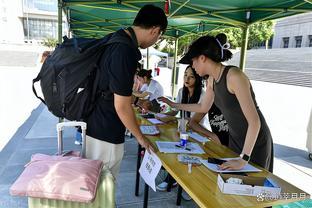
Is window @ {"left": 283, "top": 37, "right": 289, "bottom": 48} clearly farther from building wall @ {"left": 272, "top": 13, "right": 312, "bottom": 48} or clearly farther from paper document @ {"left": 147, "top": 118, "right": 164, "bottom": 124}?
paper document @ {"left": 147, "top": 118, "right": 164, "bottom": 124}

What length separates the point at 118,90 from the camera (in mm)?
1378

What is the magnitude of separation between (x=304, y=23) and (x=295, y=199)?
34.6 m

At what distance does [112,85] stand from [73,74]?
244mm

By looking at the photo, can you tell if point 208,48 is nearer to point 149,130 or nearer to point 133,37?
point 133,37

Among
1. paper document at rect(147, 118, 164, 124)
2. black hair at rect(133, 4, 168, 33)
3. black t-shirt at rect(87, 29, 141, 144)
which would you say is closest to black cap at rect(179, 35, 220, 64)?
black hair at rect(133, 4, 168, 33)

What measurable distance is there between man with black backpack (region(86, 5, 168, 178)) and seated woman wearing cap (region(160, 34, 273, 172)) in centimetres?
28

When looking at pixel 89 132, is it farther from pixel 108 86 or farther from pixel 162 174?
pixel 162 174

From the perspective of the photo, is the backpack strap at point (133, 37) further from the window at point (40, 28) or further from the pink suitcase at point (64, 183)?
the window at point (40, 28)

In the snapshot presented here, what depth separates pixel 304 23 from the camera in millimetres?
30234

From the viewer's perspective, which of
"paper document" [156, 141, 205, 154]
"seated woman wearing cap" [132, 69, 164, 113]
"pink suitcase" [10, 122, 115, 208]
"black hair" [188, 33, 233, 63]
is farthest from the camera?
"seated woman wearing cap" [132, 69, 164, 113]

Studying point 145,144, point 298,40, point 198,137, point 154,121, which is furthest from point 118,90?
point 298,40

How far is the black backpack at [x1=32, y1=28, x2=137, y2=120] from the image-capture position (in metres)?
1.45

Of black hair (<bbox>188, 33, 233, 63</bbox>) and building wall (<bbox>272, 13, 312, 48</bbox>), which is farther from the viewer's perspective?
building wall (<bbox>272, 13, 312, 48</bbox>)

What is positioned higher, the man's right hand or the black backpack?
the black backpack
